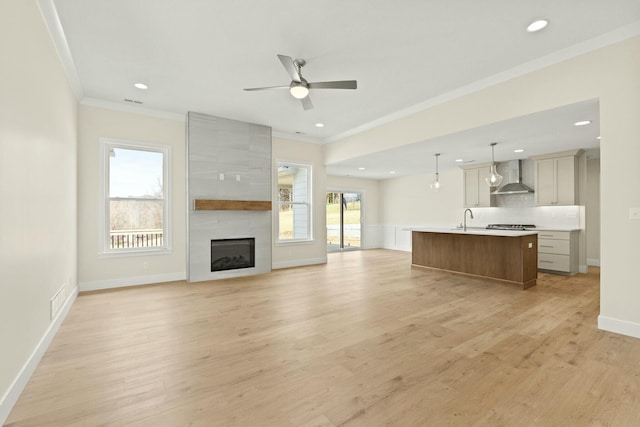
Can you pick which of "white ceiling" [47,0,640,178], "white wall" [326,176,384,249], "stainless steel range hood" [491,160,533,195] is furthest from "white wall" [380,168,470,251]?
"white ceiling" [47,0,640,178]

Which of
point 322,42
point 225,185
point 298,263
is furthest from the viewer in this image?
point 298,263

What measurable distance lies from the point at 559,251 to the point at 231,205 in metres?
6.62

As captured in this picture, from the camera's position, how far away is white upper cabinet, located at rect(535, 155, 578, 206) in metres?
6.10

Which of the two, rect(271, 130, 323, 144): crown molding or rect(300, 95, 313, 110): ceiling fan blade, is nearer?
rect(300, 95, 313, 110): ceiling fan blade

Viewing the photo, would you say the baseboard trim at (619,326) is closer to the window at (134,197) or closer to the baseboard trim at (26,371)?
the baseboard trim at (26,371)

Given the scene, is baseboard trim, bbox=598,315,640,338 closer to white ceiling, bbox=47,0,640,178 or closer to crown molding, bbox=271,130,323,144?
white ceiling, bbox=47,0,640,178

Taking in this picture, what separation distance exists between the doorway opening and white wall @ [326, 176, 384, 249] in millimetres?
149

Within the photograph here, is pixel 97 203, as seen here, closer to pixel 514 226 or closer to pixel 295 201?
pixel 295 201

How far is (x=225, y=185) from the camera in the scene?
5.72 meters

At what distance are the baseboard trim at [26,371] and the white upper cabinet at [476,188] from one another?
8.34m

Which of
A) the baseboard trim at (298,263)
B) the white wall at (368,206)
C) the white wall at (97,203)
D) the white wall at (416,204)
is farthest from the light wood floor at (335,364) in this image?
the white wall at (368,206)

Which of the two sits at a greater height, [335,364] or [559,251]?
[559,251]

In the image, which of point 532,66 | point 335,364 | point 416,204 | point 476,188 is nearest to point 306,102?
point 532,66

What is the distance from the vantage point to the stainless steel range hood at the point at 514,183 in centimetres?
670
